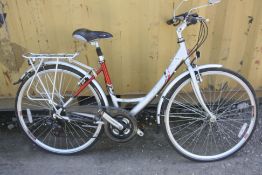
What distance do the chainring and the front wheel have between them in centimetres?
46

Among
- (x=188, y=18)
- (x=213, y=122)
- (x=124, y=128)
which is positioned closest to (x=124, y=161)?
(x=124, y=128)

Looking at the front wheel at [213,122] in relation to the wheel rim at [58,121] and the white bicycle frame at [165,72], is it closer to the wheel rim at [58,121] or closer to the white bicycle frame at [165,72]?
the white bicycle frame at [165,72]

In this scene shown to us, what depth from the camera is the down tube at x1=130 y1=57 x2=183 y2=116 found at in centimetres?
307

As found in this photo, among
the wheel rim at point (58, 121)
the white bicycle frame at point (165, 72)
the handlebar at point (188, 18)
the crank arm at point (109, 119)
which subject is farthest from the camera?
the wheel rim at point (58, 121)

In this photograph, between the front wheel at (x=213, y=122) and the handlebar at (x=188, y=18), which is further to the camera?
the front wheel at (x=213, y=122)

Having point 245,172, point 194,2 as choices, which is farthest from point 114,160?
point 194,2

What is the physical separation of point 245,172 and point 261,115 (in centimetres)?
108

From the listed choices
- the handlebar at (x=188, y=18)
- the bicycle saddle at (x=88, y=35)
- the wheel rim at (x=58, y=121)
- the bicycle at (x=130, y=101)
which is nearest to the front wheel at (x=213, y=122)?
the bicycle at (x=130, y=101)

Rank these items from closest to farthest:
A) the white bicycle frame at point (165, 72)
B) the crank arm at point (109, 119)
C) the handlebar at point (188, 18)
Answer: the handlebar at point (188, 18) < the white bicycle frame at point (165, 72) < the crank arm at point (109, 119)

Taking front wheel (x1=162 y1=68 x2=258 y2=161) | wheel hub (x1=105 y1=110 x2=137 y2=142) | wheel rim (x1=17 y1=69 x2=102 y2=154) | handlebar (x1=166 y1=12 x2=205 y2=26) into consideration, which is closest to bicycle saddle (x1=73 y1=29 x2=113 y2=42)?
wheel rim (x1=17 y1=69 x2=102 y2=154)

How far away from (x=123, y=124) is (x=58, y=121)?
709 millimetres

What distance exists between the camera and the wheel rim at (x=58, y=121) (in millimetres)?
3336

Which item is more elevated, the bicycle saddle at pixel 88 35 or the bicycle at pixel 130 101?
the bicycle saddle at pixel 88 35

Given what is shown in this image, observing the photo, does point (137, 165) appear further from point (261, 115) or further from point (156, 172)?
point (261, 115)
